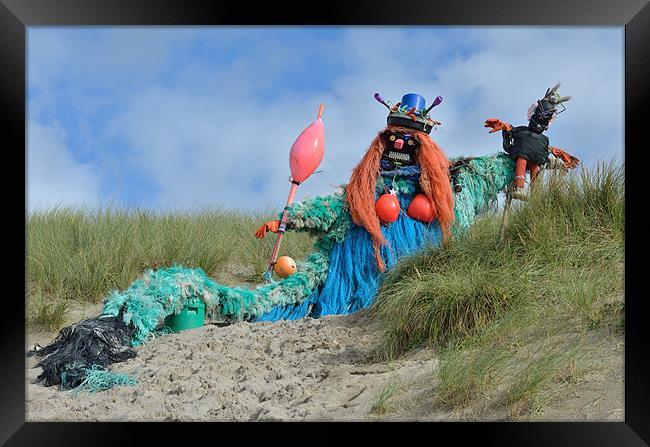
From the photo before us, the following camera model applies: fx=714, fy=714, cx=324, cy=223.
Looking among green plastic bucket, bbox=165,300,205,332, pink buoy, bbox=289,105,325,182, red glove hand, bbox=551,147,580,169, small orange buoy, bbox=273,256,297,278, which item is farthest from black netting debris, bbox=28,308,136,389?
red glove hand, bbox=551,147,580,169

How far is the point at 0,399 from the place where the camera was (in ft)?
9.97

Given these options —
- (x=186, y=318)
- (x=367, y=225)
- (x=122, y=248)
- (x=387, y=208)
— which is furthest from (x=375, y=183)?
(x=122, y=248)

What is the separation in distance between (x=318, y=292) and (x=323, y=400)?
6.11 feet

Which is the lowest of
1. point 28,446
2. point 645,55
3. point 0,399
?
point 28,446

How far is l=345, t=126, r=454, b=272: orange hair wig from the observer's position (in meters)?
5.03

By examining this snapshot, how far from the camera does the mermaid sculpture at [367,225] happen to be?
500cm

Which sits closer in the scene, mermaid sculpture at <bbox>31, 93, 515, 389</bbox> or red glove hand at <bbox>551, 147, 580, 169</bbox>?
mermaid sculpture at <bbox>31, 93, 515, 389</bbox>

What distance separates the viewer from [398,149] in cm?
524

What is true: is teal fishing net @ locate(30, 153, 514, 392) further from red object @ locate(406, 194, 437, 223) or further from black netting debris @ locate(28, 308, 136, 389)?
red object @ locate(406, 194, 437, 223)

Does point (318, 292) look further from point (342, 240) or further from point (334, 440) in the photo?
point (334, 440)

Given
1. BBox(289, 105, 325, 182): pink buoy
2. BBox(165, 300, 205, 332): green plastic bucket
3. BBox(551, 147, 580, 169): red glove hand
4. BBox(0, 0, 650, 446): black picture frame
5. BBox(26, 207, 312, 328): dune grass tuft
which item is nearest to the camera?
BBox(0, 0, 650, 446): black picture frame

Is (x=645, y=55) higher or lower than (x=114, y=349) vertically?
higher

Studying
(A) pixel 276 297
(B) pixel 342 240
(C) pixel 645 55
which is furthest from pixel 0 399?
(C) pixel 645 55

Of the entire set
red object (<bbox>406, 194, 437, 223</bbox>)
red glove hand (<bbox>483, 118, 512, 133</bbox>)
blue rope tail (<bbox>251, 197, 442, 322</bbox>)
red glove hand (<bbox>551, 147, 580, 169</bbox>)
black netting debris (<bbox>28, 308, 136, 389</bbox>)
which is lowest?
black netting debris (<bbox>28, 308, 136, 389</bbox>)
